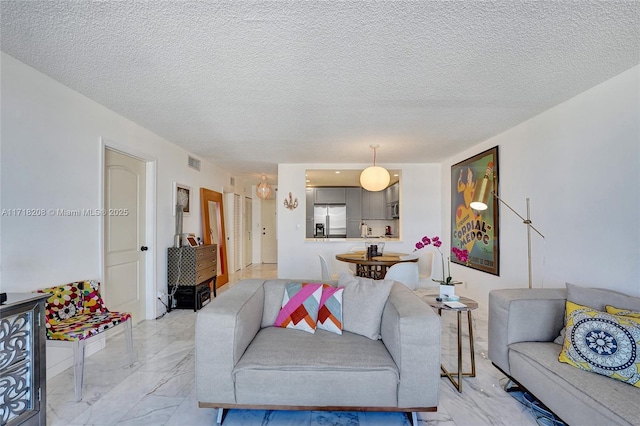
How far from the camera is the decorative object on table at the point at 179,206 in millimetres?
4195

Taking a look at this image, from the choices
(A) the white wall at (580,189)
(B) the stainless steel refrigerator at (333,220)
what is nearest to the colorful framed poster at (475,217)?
(A) the white wall at (580,189)

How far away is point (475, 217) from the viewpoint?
4.17 m

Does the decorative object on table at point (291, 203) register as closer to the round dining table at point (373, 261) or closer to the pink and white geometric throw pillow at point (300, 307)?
the round dining table at point (373, 261)

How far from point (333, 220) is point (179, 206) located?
4.50m

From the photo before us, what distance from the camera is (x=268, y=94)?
8.30 feet

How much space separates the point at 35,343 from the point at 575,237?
3945 millimetres

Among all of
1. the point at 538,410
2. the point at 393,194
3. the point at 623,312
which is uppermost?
the point at 393,194

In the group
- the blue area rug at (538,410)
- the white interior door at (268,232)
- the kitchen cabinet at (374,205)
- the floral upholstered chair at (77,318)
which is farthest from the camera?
the white interior door at (268,232)

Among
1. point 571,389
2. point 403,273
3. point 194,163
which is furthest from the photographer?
point 194,163

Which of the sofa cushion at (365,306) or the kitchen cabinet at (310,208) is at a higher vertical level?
the kitchen cabinet at (310,208)

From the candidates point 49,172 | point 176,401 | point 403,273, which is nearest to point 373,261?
point 403,273

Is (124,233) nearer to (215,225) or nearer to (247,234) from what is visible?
(215,225)

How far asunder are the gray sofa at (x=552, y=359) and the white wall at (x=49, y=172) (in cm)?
335

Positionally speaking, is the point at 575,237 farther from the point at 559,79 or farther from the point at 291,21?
the point at 291,21
